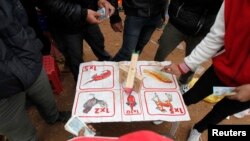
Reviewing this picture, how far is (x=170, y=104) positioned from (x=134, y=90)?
0.65 ft

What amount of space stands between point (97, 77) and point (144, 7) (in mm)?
533

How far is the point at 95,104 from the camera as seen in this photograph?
125 centimetres

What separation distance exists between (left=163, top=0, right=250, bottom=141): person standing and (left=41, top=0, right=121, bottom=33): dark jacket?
0.57m

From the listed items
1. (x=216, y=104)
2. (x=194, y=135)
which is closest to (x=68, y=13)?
(x=216, y=104)

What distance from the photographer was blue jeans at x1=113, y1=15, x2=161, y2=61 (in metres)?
1.64

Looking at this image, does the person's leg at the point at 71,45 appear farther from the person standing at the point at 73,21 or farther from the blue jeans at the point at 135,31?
the blue jeans at the point at 135,31

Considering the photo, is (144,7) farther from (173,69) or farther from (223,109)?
(223,109)

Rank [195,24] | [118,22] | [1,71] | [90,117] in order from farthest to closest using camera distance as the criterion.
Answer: [118,22]
[195,24]
[90,117]
[1,71]

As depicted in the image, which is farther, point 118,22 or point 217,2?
point 118,22

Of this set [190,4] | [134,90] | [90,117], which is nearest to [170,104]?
[134,90]

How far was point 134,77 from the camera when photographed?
1283 mm

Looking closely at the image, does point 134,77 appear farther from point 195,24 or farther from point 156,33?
point 156,33

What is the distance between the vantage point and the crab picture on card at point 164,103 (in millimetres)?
1239

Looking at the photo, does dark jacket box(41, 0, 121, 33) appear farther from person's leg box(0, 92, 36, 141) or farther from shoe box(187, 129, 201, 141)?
shoe box(187, 129, 201, 141)
